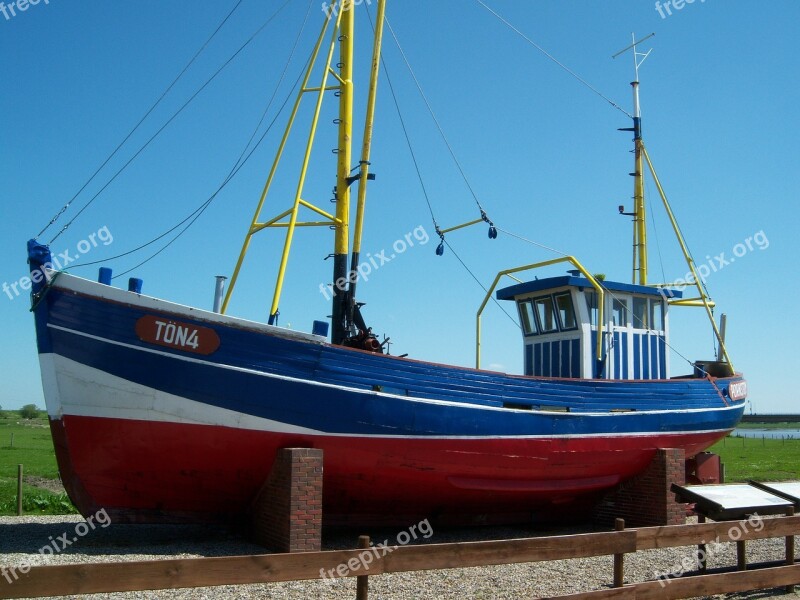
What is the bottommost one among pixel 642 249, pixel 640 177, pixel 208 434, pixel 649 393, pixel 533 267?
pixel 208 434

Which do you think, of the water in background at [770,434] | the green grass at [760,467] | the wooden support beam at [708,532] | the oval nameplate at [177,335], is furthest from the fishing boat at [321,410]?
the water in background at [770,434]

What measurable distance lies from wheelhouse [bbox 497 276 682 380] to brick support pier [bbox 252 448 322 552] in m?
6.86

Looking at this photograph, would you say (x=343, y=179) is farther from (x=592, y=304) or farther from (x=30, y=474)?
(x=30, y=474)

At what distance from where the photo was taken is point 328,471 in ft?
34.3

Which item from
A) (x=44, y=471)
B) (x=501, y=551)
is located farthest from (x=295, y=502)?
(x=44, y=471)

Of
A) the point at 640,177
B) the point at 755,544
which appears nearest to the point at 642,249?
the point at 640,177

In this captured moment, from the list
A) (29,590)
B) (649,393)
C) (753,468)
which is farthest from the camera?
(753,468)

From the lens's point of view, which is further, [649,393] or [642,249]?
[642,249]

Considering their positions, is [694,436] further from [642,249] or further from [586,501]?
A: [642,249]

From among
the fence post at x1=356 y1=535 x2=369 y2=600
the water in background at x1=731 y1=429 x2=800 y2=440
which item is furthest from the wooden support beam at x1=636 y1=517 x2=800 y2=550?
the water in background at x1=731 y1=429 x2=800 y2=440

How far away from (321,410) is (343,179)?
14.6ft

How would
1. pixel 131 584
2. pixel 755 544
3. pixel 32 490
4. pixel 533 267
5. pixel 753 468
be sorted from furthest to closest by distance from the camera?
pixel 753 468 < pixel 32 490 < pixel 533 267 < pixel 755 544 < pixel 131 584

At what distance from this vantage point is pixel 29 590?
15.0ft

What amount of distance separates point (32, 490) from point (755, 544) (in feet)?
56.1
